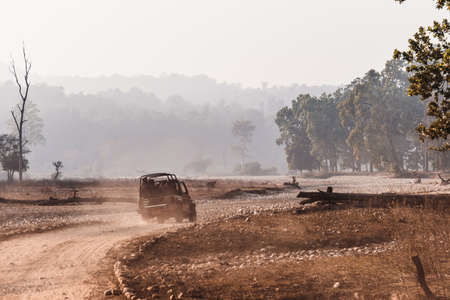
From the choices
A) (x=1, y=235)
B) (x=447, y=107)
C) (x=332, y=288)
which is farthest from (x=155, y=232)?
(x=447, y=107)

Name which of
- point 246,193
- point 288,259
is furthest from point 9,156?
point 288,259

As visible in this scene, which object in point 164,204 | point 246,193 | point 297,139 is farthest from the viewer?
point 297,139

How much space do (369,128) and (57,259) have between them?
251 ft

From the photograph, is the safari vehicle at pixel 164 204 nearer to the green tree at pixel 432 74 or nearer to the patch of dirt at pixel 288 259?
the patch of dirt at pixel 288 259

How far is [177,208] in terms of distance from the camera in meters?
20.1

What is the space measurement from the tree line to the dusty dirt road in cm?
6335

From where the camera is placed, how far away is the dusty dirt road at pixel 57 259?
→ 9.17m

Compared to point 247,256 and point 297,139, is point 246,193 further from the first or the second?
point 297,139

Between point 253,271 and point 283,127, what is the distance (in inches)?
3954

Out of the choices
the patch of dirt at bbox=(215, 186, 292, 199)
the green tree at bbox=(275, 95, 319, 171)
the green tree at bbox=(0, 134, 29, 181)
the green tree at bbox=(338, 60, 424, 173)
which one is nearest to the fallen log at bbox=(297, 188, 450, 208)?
the patch of dirt at bbox=(215, 186, 292, 199)

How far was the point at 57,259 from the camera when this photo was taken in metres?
12.3

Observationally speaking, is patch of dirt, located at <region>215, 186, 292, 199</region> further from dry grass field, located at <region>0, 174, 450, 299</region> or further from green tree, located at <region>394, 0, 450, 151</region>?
green tree, located at <region>394, 0, 450, 151</region>

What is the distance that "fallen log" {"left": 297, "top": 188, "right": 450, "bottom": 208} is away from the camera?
59.4 ft

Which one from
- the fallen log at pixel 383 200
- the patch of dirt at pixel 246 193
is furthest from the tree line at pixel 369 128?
the fallen log at pixel 383 200
